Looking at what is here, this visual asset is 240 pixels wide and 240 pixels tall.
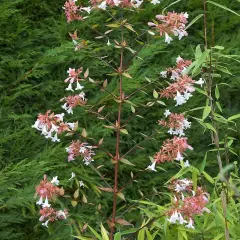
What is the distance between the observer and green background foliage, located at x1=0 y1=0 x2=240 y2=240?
9.12ft

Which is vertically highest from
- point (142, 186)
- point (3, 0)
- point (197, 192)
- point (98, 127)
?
point (3, 0)

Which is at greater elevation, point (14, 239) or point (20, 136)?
point (20, 136)

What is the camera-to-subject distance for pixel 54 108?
3.16 m

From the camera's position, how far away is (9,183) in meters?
2.60

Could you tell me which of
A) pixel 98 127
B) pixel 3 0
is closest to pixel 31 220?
pixel 98 127

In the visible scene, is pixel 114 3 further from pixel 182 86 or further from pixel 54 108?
pixel 54 108

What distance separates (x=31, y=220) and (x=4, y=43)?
1.05 m

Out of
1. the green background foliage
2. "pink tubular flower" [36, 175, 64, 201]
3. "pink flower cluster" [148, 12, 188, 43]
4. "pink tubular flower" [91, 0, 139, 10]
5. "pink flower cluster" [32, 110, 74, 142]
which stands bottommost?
the green background foliage

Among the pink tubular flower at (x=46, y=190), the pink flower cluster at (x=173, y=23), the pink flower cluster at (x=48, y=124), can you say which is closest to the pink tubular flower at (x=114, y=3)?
the pink flower cluster at (x=173, y=23)

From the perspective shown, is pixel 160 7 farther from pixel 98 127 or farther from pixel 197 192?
pixel 197 192

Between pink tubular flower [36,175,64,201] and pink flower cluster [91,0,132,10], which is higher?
pink flower cluster [91,0,132,10]

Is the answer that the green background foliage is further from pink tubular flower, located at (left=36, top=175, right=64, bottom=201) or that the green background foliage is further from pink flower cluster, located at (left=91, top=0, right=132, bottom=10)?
pink flower cluster, located at (left=91, top=0, right=132, bottom=10)

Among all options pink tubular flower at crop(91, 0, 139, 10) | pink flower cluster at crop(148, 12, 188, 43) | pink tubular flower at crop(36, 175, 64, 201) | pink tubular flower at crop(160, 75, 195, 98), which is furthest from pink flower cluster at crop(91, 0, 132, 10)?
pink tubular flower at crop(36, 175, 64, 201)

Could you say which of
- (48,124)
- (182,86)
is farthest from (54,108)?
(182,86)
